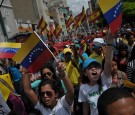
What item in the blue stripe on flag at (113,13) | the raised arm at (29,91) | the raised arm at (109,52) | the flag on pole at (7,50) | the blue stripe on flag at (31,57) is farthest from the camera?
the flag on pole at (7,50)

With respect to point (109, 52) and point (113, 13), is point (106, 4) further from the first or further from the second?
point (109, 52)

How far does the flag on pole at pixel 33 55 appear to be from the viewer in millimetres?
4492

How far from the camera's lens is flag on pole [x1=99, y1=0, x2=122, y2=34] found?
14.6 feet

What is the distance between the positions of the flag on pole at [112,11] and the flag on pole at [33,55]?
0.84 metres

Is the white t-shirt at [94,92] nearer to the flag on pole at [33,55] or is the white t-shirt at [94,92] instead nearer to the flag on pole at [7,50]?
the flag on pole at [33,55]

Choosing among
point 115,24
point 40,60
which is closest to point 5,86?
point 40,60

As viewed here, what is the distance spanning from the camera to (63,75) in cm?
362

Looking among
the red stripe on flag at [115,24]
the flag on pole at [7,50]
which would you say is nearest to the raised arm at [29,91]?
the red stripe on flag at [115,24]

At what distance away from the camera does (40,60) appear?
4.57 meters

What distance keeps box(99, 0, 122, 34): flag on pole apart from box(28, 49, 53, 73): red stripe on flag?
816 millimetres

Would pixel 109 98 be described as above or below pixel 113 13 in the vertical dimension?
below

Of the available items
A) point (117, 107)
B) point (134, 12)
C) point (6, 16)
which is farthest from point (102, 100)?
point (134, 12)

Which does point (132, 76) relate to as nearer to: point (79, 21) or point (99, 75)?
point (99, 75)

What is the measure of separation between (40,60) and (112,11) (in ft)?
3.49
